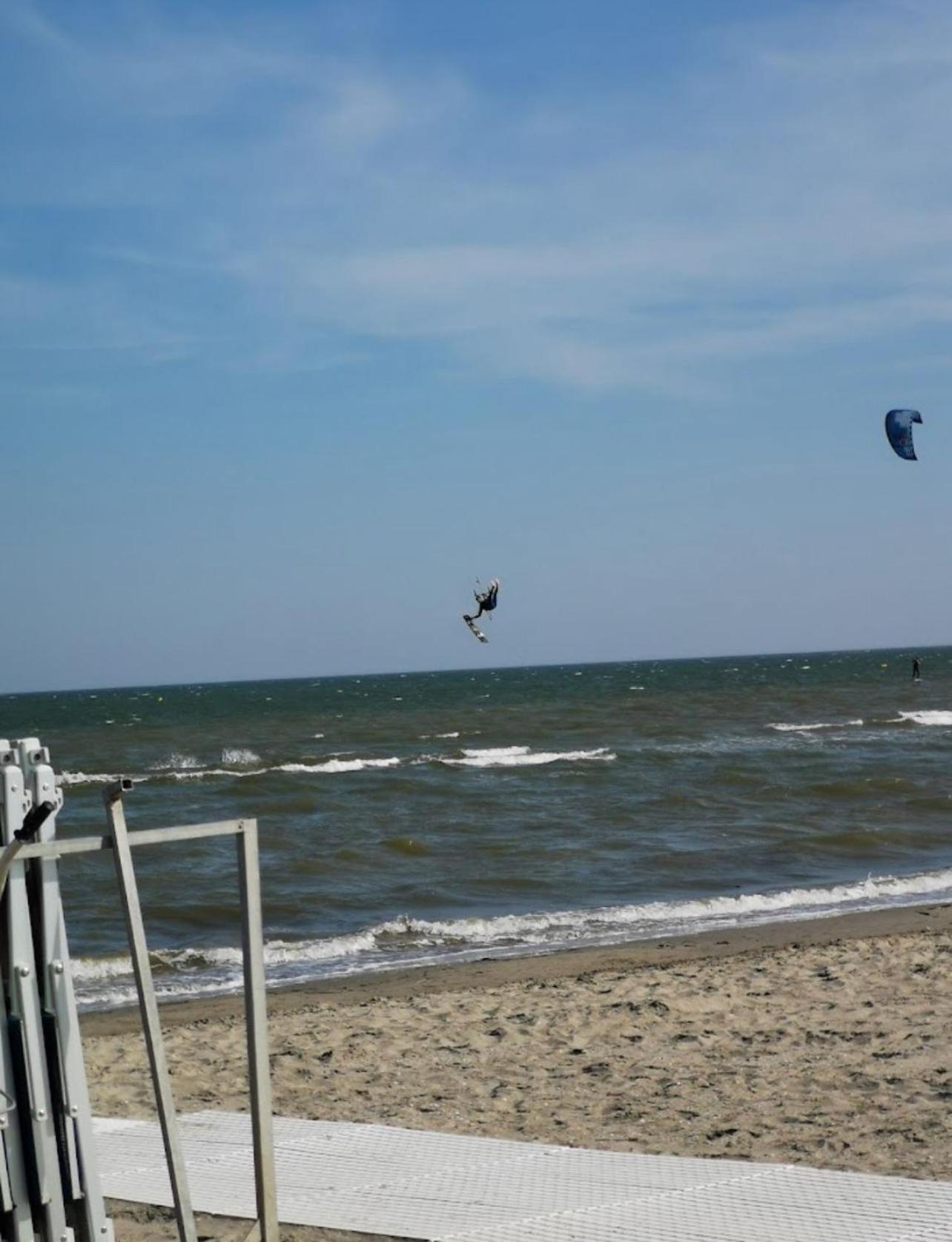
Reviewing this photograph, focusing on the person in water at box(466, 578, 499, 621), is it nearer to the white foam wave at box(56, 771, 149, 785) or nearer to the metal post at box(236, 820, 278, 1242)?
the metal post at box(236, 820, 278, 1242)

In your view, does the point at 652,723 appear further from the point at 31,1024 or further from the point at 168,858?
the point at 31,1024

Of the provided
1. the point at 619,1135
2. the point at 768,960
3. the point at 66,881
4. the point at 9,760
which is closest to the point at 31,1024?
the point at 9,760

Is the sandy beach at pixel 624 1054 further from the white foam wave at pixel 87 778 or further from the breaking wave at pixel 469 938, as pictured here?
the white foam wave at pixel 87 778

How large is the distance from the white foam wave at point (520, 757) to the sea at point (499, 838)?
103 millimetres

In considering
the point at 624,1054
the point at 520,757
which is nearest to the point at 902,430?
the point at 624,1054

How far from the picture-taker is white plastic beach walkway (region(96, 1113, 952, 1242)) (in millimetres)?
4523

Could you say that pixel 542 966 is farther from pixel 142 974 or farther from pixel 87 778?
pixel 87 778

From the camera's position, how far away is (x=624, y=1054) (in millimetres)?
7512

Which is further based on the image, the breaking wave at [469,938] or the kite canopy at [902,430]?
the kite canopy at [902,430]

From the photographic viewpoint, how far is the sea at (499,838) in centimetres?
1259

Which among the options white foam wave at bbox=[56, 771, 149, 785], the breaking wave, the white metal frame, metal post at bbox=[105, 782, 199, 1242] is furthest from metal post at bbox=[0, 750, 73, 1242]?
white foam wave at bbox=[56, 771, 149, 785]

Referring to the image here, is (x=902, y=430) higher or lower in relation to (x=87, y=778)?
higher

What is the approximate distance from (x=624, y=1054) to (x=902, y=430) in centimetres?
916

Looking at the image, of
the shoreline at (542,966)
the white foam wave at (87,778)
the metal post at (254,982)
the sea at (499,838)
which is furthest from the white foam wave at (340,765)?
the metal post at (254,982)
